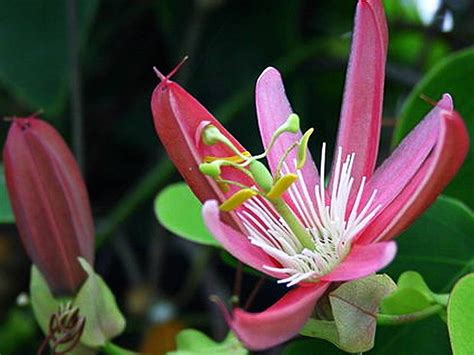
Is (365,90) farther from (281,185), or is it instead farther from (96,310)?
(96,310)

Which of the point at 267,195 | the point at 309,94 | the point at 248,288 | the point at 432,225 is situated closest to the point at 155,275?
the point at 248,288

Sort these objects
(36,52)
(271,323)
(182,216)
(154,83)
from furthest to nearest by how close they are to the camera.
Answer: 1. (154,83)
2. (36,52)
3. (182,216)
4. (271,323)

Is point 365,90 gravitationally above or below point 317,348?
above

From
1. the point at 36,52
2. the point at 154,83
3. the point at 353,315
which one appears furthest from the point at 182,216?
the point at 154,83

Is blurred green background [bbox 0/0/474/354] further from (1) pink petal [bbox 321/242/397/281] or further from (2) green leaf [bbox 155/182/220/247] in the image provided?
(1) pink petal [bbox 321/242/397/281]

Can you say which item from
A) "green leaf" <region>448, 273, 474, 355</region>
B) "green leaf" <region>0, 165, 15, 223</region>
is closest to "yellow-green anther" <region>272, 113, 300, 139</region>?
"green leaf" <region>448, 273, 474, 355</region>

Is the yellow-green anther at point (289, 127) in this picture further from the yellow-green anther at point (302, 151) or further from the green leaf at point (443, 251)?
the green leaf at point (443, 251)

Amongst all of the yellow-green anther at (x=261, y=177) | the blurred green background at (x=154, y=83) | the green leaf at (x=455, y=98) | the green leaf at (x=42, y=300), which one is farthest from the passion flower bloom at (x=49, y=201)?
the blurred green background at (x=154, y=83)
